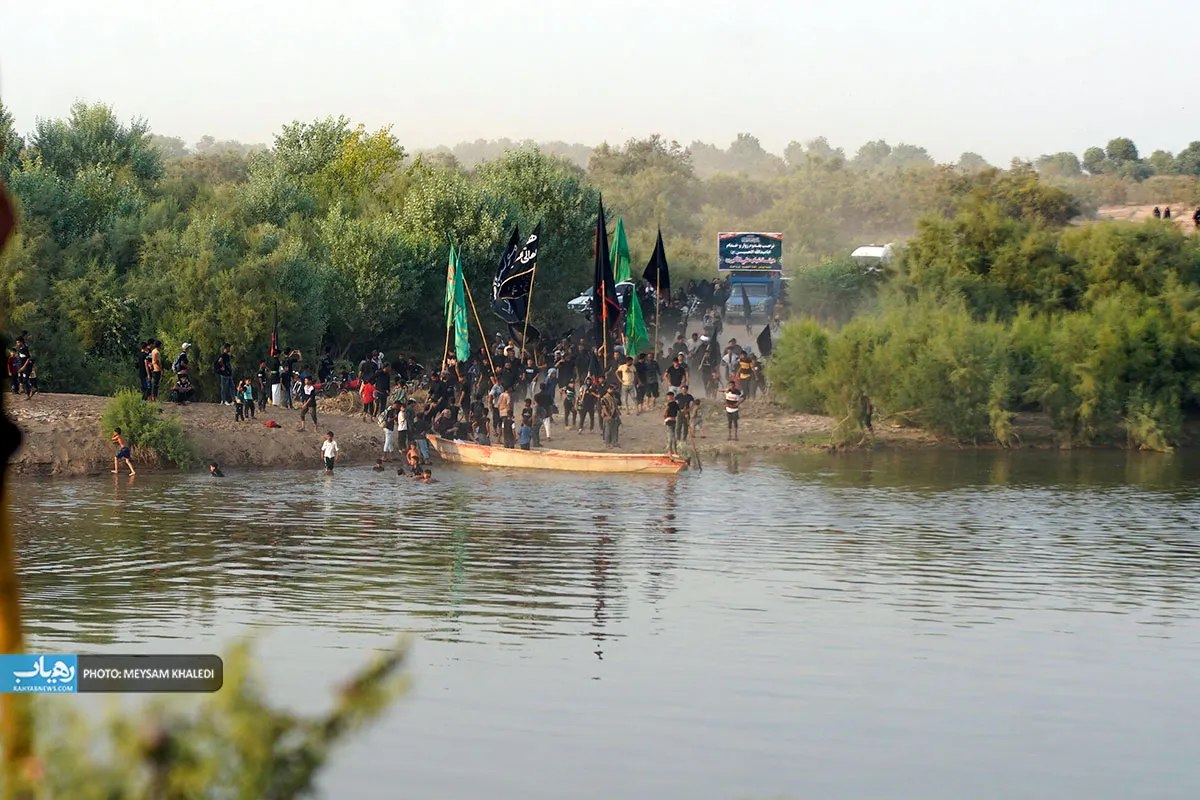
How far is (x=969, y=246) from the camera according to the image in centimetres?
5134

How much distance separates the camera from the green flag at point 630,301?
1638 inches

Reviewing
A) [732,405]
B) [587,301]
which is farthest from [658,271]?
[587,301]

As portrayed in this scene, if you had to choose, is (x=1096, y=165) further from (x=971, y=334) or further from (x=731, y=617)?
(x=731, y=617)

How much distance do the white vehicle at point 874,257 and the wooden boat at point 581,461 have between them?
2768cm

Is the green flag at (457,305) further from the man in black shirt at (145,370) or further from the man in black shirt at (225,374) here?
→ the man in black shirt at (145,370)

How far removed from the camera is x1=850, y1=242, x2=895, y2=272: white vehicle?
65719 millimetres

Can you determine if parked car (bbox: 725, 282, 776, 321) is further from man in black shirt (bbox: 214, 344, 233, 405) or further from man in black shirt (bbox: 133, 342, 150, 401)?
man in black shirt (bbox: 133, 342, 150, 401)

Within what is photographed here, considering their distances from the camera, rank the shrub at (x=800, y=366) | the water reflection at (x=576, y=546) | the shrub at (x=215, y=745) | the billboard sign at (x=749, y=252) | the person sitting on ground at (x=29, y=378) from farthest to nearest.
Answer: the billboard sign at (x=749, y=252), the shrub at (x=800, y=366), the person sitting on ground at (x=29, y=378), the water reflection at (x=576, y=546), the shrub at (x=215, y=745)

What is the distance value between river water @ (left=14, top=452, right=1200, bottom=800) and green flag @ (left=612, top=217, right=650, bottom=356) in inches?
282

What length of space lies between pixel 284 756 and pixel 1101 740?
12270 millimetres

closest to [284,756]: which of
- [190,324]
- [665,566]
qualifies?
[665,566]

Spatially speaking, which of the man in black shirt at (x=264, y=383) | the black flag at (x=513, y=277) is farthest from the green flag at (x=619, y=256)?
the man in black shirt at (x=264, y=383)

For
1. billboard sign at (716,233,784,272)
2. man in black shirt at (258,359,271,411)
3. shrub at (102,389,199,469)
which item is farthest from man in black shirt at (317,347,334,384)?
billboard sign at (716,233,784,272)

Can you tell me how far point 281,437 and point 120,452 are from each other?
4.22 m
